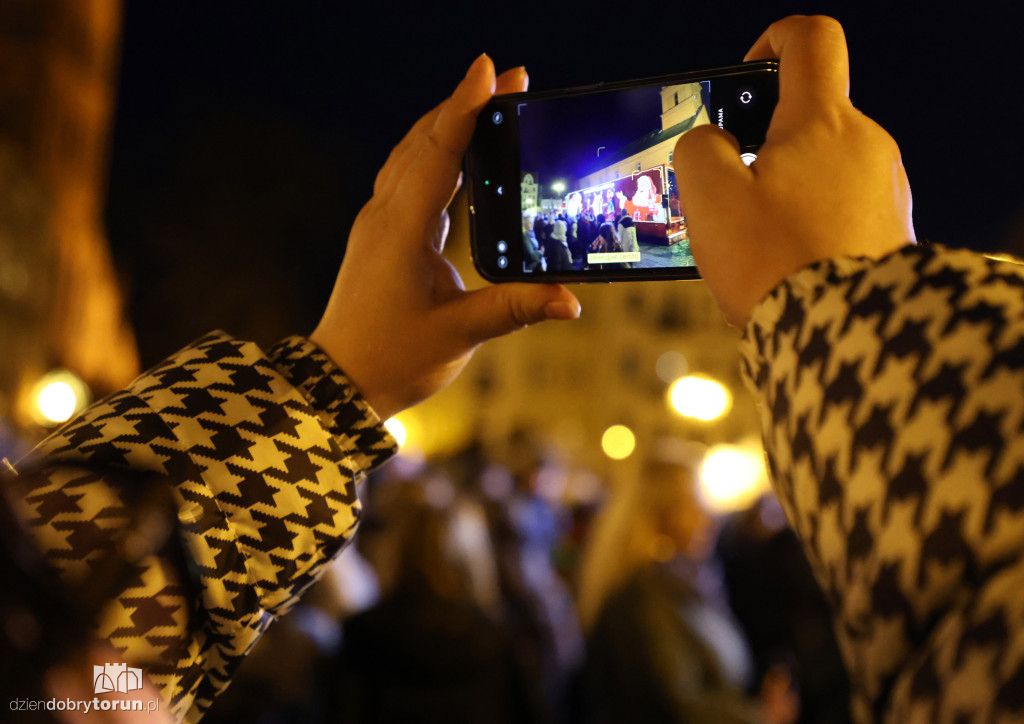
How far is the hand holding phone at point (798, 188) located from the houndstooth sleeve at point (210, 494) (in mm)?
378

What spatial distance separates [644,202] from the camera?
819 millimetres

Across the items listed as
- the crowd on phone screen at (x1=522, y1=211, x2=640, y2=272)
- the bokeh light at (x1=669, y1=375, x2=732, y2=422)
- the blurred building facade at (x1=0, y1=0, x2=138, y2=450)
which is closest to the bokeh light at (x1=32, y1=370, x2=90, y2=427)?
the blurred building facade at (x1=0, y1=0, x2=138, y2=450)

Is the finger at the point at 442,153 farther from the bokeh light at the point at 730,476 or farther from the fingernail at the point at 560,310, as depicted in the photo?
the bokeh light at the point at 730,476

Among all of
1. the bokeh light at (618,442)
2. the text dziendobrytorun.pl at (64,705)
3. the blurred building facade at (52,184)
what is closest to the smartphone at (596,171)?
the text dziendobrytorun.pl at (64,705)

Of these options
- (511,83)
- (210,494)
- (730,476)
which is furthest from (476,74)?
(730,476)

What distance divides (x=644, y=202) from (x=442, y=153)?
27cm

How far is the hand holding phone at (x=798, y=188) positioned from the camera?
17.7 inches

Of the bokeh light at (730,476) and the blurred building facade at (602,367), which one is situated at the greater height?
the bokeh light at (730,476)

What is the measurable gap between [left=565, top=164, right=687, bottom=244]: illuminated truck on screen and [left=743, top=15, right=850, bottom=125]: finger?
9.2 inches

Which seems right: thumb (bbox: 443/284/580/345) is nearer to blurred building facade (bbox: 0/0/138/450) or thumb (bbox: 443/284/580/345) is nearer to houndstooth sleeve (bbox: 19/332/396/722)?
houndstooth sleeve (bbox: 19/332/396/722)

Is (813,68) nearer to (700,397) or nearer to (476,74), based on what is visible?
(476,74)

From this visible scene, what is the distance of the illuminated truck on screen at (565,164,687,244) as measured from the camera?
31.5 inches

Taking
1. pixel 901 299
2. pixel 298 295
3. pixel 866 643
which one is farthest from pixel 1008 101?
pixel 298 295

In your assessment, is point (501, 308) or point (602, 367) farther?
point (602, 367)
